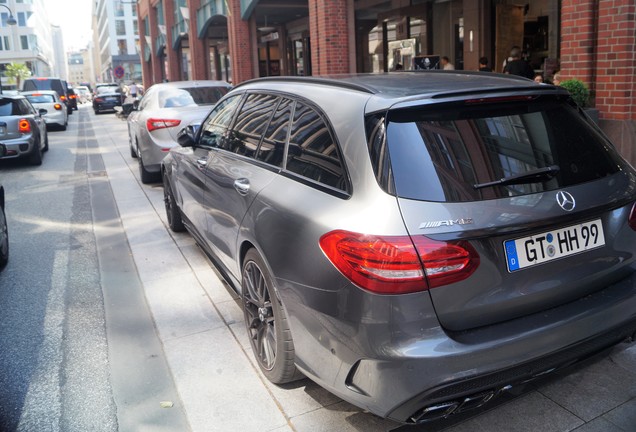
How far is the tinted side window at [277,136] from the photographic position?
356cm

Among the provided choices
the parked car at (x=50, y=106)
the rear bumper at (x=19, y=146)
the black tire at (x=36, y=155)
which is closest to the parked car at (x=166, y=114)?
the rear bumper at (x=19, y=146)

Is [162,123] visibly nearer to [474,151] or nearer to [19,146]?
[19,146]

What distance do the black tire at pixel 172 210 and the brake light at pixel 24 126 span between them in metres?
7.37

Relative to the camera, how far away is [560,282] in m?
2.70

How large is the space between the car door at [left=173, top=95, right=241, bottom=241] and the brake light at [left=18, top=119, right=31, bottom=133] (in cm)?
863

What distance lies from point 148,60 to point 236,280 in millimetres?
47749

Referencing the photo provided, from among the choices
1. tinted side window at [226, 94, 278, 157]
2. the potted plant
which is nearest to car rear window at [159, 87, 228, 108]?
the potted plant

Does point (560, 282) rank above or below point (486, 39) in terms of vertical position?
below

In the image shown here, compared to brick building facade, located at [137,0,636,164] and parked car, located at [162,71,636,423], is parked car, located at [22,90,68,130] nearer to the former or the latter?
brick building facade, located at [137,0,636,164]

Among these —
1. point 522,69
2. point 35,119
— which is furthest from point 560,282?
point 35,119

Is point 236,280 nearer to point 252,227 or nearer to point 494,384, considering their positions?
point 252,227

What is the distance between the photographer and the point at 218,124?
4938mm

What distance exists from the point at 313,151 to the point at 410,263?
1.00 meters

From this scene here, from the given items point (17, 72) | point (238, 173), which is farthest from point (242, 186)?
point (17, 72)
